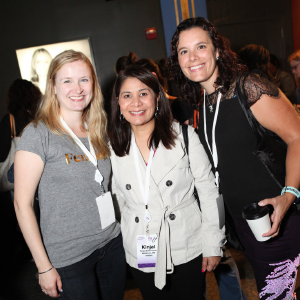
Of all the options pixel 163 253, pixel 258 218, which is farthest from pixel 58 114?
pixel 258 218

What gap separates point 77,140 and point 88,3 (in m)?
4.18

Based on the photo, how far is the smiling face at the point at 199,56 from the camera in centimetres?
167

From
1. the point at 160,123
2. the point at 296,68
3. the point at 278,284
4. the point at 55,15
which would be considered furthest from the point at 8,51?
the point at 278,284

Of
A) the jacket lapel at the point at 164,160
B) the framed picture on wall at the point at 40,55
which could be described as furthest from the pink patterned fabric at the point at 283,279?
the framed picture on wall at the point at 40,55

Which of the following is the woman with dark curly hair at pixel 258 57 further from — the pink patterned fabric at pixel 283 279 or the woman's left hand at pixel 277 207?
the pink patterned fabric at pixel 283 279

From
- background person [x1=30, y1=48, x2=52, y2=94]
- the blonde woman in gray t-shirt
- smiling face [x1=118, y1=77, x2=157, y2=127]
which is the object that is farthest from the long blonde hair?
background person [x1=30, y1=48, x2=52, y2=94]

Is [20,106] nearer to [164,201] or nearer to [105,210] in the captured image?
[105,210]

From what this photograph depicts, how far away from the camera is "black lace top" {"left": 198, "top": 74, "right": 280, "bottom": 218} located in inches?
58.2

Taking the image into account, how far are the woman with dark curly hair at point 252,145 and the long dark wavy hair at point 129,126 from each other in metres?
0.23

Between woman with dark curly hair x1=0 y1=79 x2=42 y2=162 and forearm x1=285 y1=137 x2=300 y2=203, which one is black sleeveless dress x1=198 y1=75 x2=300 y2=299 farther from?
woman with dark curly hair x1=0 y1=79 x2=42 y2=162

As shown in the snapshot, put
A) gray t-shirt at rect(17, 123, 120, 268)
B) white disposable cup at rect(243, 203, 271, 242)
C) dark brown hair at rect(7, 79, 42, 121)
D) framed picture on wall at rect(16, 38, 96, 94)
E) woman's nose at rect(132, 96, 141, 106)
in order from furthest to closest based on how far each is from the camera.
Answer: framed picture on wall at rect(16, 38, 96, 94)
dark brown hair at rect(7, 79, 42, 121)
woman's nose at rect(132, 96, 141, 106)
gray t-shirt at rect(17, 123, 120, 268)
white disposable cup at rect(243, 203, 271, 242)

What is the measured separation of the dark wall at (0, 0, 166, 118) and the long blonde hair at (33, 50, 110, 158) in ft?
11.2

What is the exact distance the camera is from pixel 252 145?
60.1 inches

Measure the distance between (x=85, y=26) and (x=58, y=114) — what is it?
153 inches
